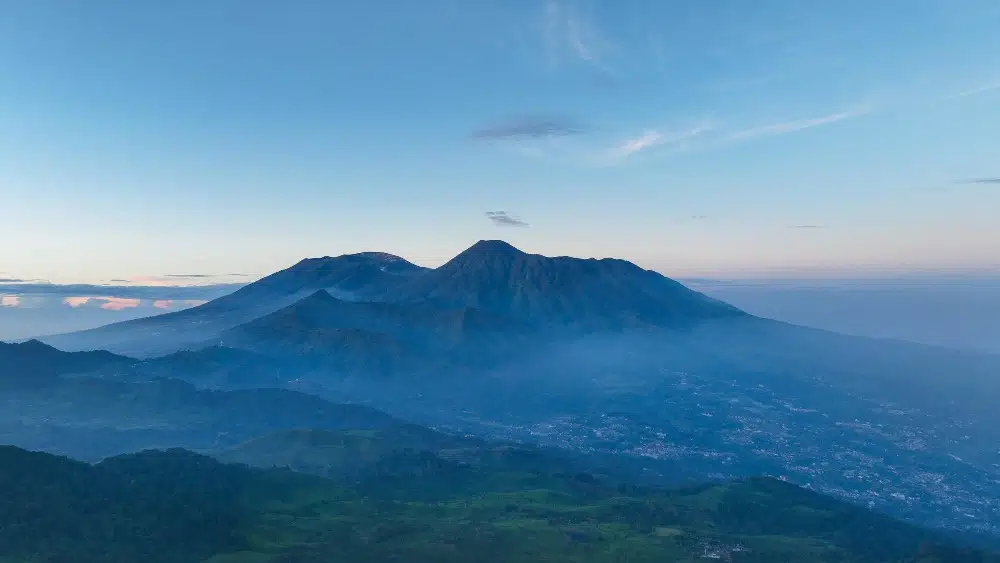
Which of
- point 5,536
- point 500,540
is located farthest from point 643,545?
point 5,536

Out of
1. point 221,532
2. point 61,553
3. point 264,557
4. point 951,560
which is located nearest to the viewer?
point 61,553

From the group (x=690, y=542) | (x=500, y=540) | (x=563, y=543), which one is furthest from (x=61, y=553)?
(x=690, y=542)

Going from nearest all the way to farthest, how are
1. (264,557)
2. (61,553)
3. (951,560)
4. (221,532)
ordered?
(61,553) < (264,557) < (221,532) < (951,560)

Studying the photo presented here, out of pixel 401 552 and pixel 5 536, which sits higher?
pixel 5 536

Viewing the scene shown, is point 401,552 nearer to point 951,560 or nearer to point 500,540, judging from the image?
point 500,540

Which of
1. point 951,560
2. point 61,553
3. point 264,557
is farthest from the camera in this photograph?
point 951,560

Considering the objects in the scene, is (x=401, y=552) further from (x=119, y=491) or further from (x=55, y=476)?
(x=55, y=476)

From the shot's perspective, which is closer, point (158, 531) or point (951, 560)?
point (158, 531)

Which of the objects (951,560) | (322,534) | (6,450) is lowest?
(951,560)

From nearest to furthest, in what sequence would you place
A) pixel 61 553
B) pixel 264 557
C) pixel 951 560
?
pixel 61 553 < pixel 264 557 < pixel 951 560
